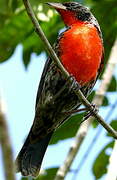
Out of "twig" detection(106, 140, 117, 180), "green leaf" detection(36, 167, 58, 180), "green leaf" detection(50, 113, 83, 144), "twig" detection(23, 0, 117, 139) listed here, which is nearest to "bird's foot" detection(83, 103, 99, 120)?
"twig" detection(23, 0, 117, 139)

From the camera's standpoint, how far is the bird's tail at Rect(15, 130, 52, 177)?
14.9 ft

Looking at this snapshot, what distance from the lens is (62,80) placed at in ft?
14.5

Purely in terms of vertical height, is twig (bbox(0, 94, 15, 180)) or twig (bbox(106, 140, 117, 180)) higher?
twig (bbox(0, 94, 15, 180))

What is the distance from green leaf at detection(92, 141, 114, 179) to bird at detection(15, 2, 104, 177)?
55cm

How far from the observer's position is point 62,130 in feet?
13.5

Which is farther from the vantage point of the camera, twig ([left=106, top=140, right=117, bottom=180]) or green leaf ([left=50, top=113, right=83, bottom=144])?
green leaf ([left=50, top=113, right=83, bottom=144])

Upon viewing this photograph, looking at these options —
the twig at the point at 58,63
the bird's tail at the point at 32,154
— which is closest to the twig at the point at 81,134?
the twig at the point at 58,63

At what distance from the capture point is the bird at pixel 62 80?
4297mm

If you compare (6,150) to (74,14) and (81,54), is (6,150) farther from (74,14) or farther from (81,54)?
(74,14)

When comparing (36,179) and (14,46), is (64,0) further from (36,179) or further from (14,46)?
(36,179)

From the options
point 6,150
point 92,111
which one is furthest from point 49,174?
point 6,150

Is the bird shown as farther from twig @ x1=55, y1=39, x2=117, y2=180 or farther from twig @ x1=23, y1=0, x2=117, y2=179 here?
twig @ x1=23, y1=0, x2=117, y2=179

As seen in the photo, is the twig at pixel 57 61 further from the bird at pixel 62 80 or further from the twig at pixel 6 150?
the twig at pixel 6 150

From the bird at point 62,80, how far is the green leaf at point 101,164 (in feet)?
1.79
